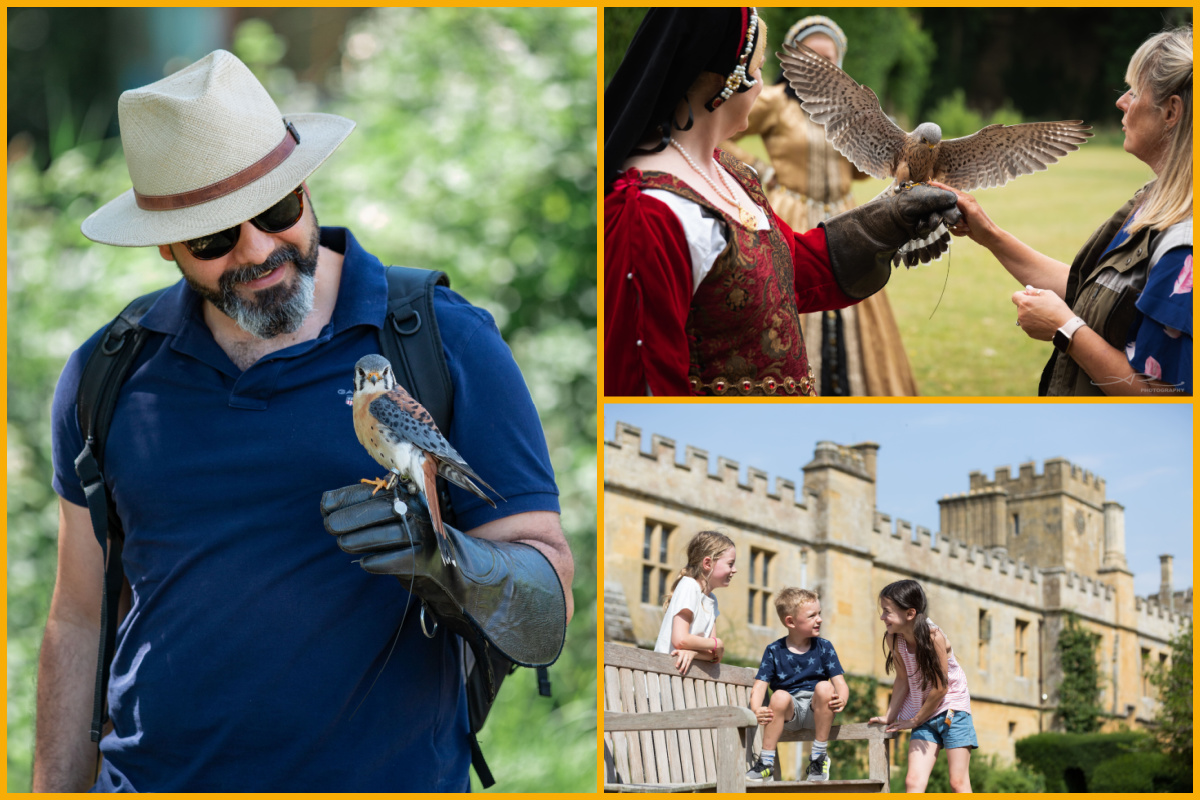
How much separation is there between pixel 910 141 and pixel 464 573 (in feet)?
5.77

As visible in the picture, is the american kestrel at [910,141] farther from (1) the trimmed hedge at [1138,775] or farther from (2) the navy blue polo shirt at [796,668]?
(1) the trimmed hedge at [1138,775]

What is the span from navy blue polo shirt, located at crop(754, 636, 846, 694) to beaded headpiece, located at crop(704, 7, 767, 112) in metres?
2.15

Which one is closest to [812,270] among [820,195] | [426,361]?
[426,361]

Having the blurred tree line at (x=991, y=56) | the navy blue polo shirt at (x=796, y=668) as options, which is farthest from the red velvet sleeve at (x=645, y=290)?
the blurred tree line at (x=991, y=56)

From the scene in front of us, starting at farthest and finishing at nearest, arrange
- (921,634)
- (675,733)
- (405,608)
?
1. (921,634)
2. (675,733)
3. (405,608)

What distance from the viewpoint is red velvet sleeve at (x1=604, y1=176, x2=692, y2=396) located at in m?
2.41

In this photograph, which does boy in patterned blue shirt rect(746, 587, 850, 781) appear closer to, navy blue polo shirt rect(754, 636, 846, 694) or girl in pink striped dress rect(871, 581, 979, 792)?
navy blue polo shirt rect(754, 636, 846, 694)

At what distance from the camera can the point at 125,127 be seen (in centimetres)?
241

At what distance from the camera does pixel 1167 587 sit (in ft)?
136

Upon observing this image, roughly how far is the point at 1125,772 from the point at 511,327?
29232mm

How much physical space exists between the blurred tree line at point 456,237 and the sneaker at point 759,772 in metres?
1.65

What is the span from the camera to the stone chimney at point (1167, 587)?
40.8m

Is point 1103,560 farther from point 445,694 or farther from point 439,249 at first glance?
point 445,694

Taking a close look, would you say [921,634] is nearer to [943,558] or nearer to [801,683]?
[801,683]
